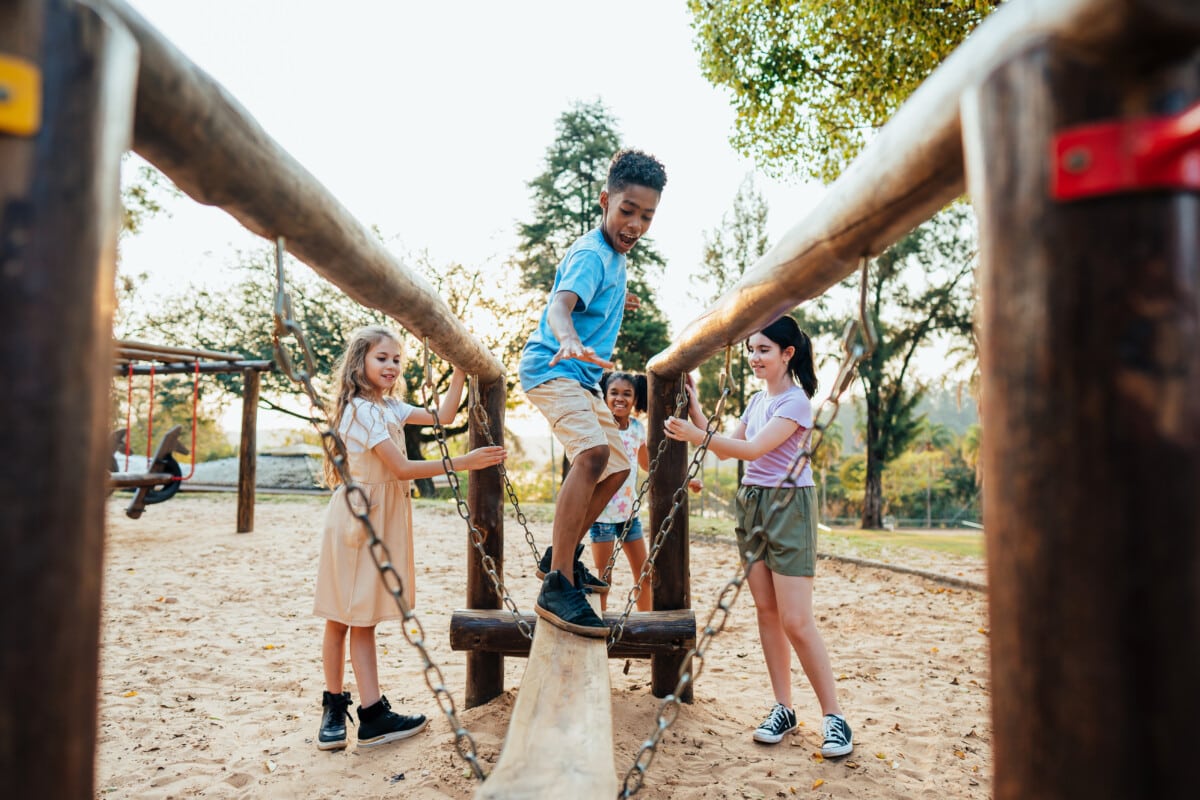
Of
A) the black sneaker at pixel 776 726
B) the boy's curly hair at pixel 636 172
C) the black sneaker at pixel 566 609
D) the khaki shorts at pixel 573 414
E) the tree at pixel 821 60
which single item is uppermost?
the tree at pixel 821 60

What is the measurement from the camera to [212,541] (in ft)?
29.2

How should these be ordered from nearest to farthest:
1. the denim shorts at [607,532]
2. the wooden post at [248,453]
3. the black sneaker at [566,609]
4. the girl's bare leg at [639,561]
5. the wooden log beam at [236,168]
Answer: the wooden log beam at [236,168], the black sneaker at [566,609], the girl's bare leg at [639,561], the denim shorts at [607,532], the wooden post at [248,453]

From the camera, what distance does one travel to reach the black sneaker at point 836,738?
9.41 ft

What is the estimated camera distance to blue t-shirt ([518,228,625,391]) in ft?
9.73

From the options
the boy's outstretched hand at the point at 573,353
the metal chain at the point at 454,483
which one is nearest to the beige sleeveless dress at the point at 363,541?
the metal chain at the point at 454,483

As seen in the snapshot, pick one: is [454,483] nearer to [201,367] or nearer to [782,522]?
[782,522]

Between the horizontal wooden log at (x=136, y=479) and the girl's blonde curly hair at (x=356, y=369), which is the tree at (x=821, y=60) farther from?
the horizontal wooden log at (x=136, y=479)

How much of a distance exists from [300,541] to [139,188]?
26.4ft

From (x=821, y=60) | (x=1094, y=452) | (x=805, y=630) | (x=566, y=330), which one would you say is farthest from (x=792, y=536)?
(x=821, y=60)

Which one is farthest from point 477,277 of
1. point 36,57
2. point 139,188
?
point 36,57

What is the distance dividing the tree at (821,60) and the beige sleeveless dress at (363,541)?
583 centimetres

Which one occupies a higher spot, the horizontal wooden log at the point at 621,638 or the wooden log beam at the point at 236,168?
the wooden log beam at the point at 236,168

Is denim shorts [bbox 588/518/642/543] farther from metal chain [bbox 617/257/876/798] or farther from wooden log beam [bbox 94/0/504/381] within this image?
wooden log beam [bbox 94/0/504/381]

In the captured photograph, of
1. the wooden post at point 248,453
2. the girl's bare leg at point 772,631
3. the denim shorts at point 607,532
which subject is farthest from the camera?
the wooden post at point 248,453
